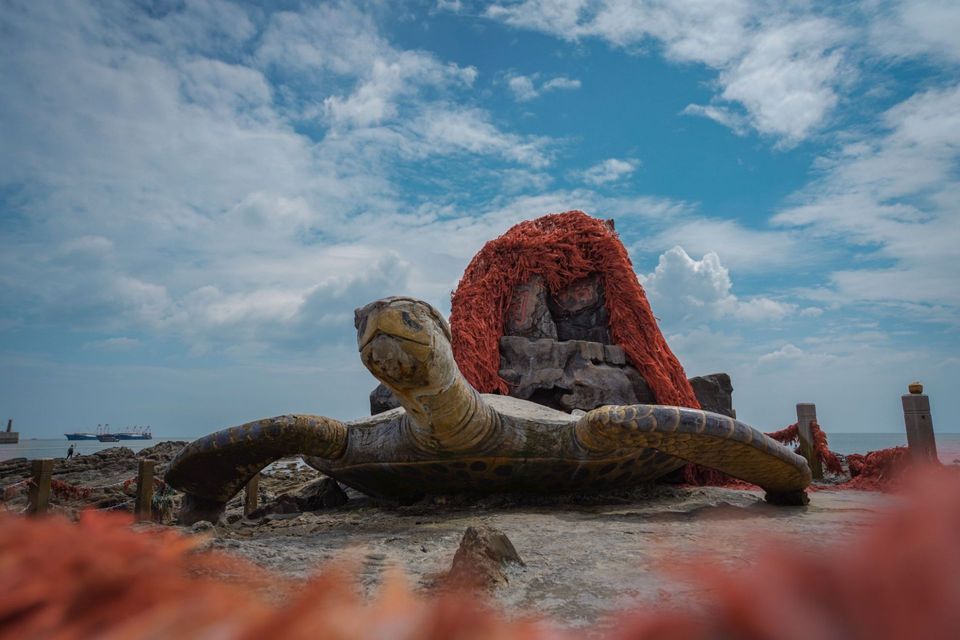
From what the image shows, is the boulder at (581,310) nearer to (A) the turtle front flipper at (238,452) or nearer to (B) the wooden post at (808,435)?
(B) the wooden post at (808,435)

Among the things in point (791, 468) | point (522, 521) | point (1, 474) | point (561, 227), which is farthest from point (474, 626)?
point (1, 474)

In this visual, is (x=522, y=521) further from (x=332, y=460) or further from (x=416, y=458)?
(x=332, y=460)

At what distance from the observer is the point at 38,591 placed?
46 cm

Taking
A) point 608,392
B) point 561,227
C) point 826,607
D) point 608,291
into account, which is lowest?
point 826,607

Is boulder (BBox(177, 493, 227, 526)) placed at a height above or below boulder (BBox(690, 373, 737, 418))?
below

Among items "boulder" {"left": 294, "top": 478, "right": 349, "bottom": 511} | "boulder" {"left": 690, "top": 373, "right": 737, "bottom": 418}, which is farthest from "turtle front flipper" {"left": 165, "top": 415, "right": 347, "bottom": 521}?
"boulder" {"left": 690, "top": 373, "right": 737, "bottom": 418}

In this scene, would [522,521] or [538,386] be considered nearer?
[522,521]

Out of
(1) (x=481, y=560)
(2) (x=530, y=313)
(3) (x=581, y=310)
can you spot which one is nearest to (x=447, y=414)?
(1) (x=481, y=560)

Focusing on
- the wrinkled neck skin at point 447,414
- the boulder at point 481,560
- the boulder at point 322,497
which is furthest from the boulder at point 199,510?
the boulder at point 481,560

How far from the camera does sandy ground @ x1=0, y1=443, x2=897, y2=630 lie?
4.99 ft

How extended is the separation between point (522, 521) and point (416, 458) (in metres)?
1.16

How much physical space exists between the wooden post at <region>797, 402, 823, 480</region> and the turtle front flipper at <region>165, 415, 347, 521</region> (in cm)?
728

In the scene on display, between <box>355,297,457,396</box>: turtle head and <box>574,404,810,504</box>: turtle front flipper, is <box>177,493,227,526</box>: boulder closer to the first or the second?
<box>355,297,457,396</box>: turtle head

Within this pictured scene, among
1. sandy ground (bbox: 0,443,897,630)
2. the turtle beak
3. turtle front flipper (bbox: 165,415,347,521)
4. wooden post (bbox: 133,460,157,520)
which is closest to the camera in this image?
sandy ground (bbox: 0,443,897,630)
